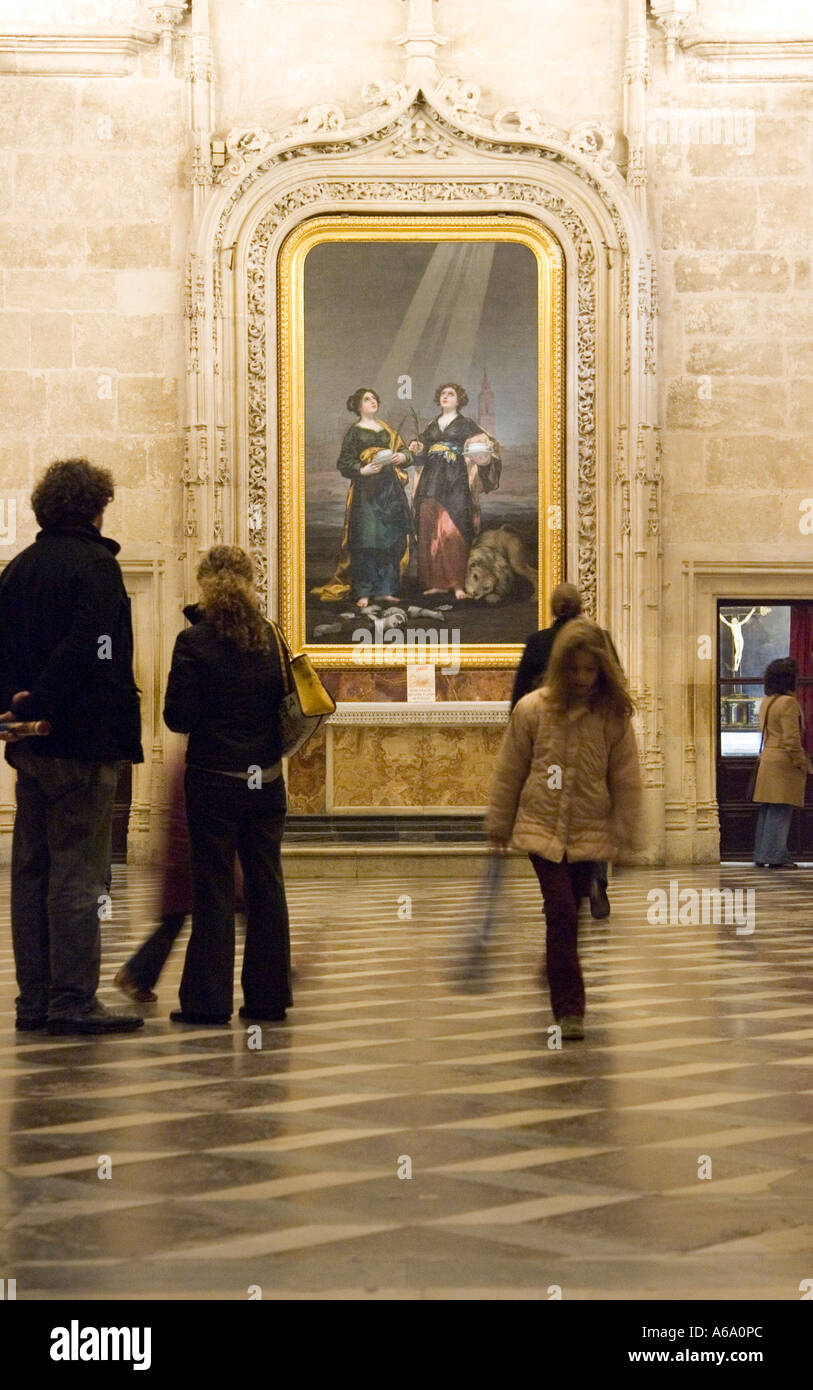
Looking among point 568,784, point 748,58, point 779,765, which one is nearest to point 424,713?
point 779,765

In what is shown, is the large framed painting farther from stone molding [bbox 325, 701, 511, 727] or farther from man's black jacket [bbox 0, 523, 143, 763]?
man's black jacket [bbox 0, 523, 143, 763]

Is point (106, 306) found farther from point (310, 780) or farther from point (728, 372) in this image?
point (728, 372)

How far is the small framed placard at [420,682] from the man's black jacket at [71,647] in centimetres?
1019

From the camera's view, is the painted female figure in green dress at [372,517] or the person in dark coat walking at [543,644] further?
the painted female figure in green dress at [372,517]

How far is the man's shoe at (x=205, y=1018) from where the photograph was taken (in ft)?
22.6

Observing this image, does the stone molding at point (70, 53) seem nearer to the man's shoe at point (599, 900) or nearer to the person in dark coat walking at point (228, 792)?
the man's shoe at point (599, 900)

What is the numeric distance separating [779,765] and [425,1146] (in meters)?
11.0

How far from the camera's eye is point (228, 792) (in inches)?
271

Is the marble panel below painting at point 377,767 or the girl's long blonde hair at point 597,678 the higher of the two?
the girl's long blonde hair at point 597,678

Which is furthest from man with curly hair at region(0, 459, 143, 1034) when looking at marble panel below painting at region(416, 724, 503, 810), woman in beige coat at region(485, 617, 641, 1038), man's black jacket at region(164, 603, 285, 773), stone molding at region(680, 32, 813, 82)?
stone molding at region(680, 32, 813, 82)

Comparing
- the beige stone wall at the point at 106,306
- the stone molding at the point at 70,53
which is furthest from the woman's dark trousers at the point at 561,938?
the stone molding at the point at 70,53

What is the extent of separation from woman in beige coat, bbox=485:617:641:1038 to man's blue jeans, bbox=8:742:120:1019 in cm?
140

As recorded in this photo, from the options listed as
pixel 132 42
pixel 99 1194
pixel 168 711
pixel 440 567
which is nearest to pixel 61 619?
pixel 168 711
